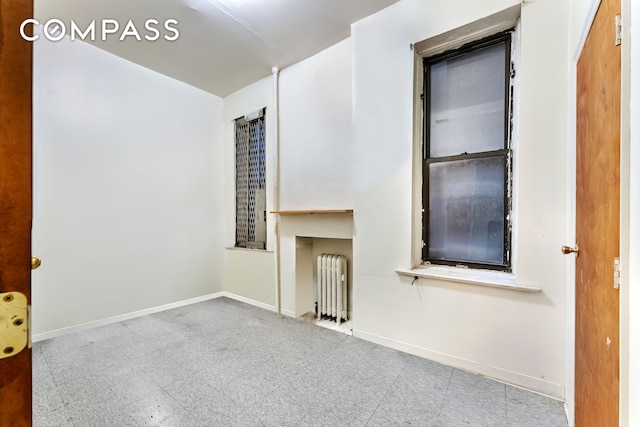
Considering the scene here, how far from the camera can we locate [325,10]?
7.84 feet

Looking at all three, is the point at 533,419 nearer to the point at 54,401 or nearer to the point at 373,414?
the point at 373,414

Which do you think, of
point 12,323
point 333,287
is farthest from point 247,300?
point 12,323

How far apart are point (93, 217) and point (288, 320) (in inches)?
97.1

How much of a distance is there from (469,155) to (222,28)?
8.54 ft

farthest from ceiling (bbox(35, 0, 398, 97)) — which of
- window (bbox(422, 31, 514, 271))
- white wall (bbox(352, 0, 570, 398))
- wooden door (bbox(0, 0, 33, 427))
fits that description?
wooden door (bbox(0, 0, 33, 427))

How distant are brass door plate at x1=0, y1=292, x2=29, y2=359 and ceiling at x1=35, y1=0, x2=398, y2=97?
271 cm

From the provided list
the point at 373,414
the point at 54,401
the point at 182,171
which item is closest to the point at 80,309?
the point at 54,401

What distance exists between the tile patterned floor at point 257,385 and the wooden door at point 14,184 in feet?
4.78

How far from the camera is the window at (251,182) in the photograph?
12.1 ft

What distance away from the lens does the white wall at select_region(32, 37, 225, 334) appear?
2.68m

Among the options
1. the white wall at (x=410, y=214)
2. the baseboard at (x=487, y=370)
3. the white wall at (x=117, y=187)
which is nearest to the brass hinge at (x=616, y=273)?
the white wall at (x=410, y=214)

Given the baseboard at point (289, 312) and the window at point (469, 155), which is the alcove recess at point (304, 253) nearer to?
the baseboard at point (289, 312)

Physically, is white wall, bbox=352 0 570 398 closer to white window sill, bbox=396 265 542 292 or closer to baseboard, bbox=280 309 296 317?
white window sill, bbox=396 265 542 292

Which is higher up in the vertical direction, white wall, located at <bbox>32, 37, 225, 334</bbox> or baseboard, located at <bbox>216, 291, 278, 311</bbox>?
white wall, located at <bbox>32, 37, 225, 334</bbox>
